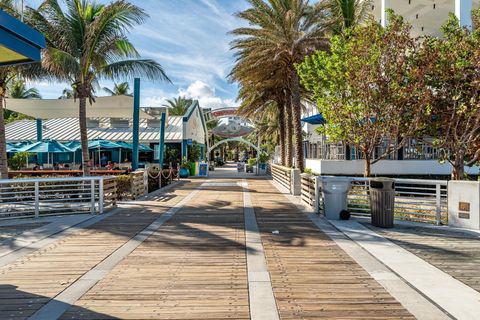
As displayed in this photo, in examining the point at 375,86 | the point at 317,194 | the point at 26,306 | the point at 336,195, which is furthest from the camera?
the point at 375,86

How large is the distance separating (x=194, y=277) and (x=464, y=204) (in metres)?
6.51

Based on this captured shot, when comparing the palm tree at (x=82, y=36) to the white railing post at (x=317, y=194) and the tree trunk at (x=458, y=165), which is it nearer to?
the white railing post at (x=317, y=194)

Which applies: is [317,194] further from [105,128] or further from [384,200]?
[105,128]

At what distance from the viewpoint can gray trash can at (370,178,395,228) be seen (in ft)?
26.3

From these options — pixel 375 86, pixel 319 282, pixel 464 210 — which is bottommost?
pixel 319 282

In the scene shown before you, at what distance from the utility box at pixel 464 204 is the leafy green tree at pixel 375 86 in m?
3.08

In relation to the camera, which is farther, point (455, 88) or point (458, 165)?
point (458, 165)

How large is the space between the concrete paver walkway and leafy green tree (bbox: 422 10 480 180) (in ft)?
18.6

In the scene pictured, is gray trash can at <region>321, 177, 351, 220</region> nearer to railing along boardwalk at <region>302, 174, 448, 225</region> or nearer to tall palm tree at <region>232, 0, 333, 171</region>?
railing along boardwalk at <region>302, 174, 448, 225</region>

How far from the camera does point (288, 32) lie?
15.5m

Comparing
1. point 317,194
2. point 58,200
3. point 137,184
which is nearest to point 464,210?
point 317,194

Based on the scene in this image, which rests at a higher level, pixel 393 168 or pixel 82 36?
pixel 82 36

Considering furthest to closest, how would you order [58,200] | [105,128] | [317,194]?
[105,128] → [317,194] → [58,200]

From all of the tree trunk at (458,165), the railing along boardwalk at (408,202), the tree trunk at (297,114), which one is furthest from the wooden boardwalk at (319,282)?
the tree trunk at (297,114)
